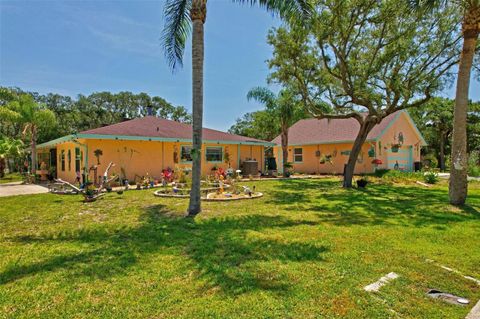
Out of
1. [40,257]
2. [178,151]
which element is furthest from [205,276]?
[178,151]

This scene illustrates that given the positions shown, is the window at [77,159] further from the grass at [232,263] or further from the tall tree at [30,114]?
the grass at [232,263]

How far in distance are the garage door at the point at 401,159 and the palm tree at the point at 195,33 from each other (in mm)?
18480

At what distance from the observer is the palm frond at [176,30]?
8.35m

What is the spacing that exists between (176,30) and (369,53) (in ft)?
34.2

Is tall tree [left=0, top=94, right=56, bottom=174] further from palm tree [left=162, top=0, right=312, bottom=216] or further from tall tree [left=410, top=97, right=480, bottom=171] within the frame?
tall tree [left=410, top=97, right=480, bottom=171]

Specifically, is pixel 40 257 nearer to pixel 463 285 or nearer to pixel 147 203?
pixel 147 203

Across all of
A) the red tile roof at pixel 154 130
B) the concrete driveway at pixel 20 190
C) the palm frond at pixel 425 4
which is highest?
the palm frond at pixel 425 4

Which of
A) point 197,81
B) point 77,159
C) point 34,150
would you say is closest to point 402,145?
point 197,81

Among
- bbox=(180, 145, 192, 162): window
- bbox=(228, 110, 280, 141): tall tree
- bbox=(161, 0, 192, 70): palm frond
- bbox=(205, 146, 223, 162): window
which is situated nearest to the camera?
bbox=(161, 0, 192, 70): palm frond

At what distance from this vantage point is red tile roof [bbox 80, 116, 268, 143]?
49.4ft

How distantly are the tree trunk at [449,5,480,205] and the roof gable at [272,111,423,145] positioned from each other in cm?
1170

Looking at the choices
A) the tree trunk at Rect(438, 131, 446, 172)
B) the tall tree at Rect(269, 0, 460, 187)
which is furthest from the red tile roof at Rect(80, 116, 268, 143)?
the tree trunk at Rect(438, 131, 446, 172)

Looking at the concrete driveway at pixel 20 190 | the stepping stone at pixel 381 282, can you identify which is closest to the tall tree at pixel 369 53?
the stepping stone at pixel 381 282

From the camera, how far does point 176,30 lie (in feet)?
28.9
